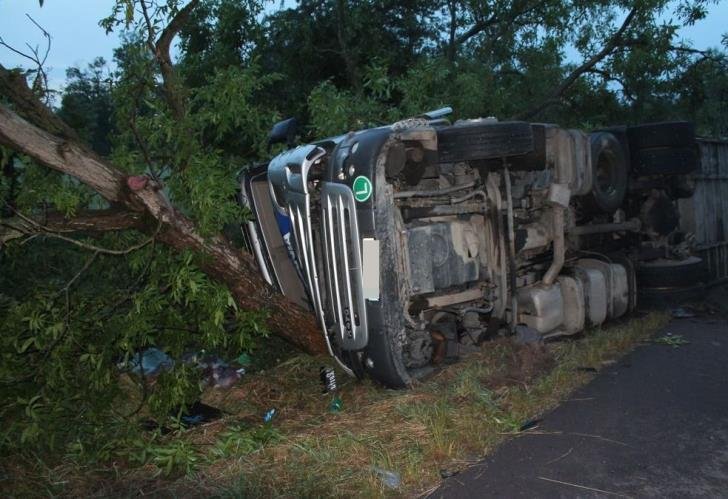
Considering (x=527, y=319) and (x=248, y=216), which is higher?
(x=248, y=216)

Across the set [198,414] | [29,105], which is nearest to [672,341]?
[198,414]

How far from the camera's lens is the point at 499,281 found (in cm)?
519

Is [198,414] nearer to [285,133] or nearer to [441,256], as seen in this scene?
[441,256]

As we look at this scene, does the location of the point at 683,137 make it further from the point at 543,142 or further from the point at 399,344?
the point at 399,344

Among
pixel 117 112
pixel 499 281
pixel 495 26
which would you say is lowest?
pixel 499 281

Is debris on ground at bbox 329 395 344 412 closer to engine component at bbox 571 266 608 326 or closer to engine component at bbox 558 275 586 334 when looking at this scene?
engine component at bbox 558 275 586 334

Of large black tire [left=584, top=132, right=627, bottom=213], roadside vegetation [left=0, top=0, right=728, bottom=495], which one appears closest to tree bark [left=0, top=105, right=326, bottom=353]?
roadside vegetation [left=0, top=0, right=728, bottom=495]

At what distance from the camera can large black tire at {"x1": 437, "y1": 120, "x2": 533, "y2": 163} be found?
4664 millimetres

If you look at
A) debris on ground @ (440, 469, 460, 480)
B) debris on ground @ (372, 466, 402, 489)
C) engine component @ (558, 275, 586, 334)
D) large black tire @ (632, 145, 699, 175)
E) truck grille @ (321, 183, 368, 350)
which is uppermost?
large black tire @ (632, 145, 699, 175)

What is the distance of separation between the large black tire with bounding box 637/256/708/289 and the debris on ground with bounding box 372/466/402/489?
4.36 metres

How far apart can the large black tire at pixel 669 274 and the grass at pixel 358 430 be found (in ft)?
5.63

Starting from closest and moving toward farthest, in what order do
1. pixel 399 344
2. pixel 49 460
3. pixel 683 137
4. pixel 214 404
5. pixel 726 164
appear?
pixel 49 460, pixel 399 344, pixel 214 404, pixel 683 137, pixel 726 164

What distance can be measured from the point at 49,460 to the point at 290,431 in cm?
140

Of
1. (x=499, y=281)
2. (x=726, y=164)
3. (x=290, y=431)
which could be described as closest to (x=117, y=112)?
(x=290, y=431)
